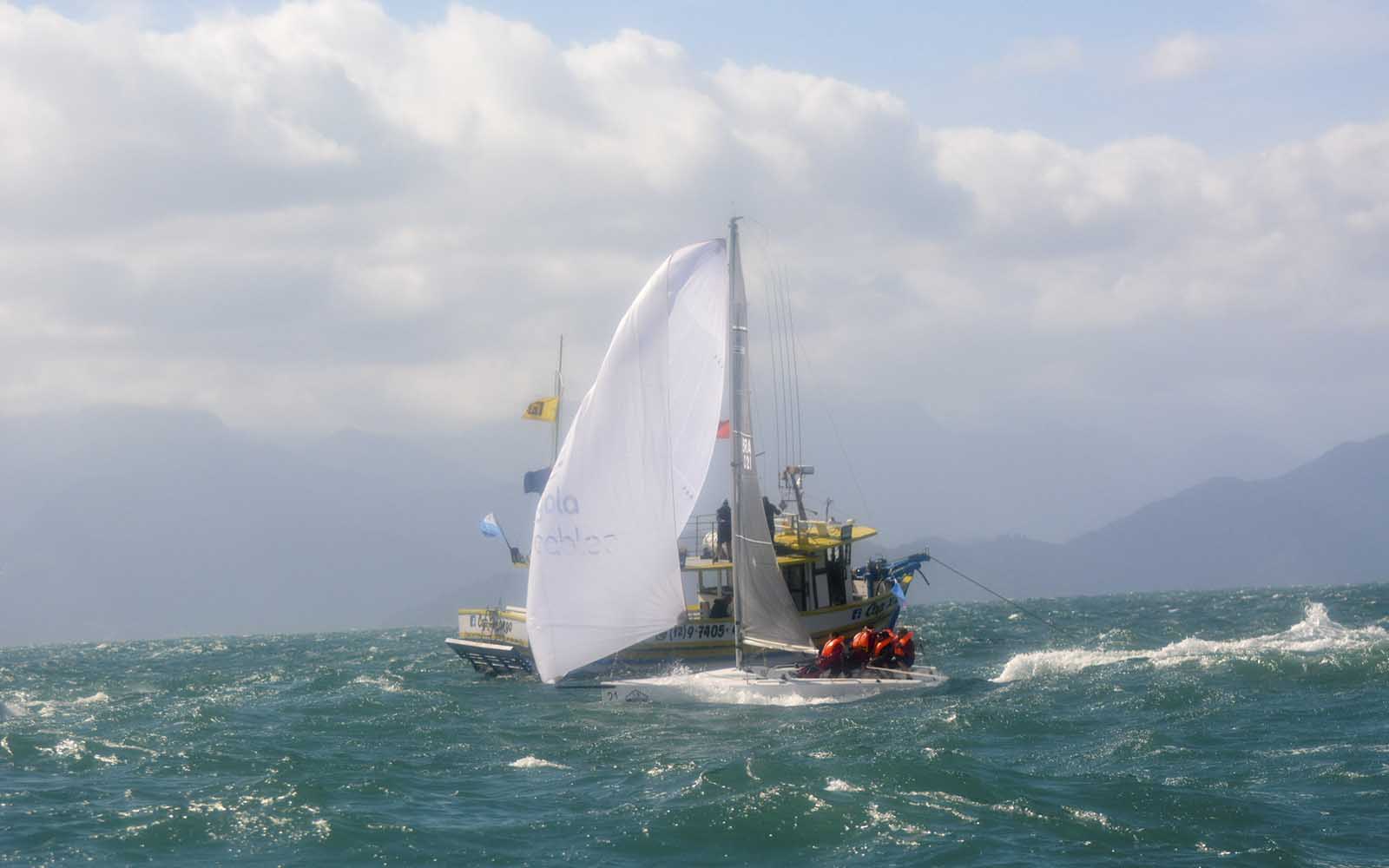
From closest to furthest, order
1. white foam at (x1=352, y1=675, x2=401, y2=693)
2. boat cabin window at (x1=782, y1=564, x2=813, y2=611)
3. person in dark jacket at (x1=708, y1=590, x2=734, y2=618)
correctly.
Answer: white foam at (x1=352, y1=675, x2=401, y2=693) < person in dark jacket at (x1=708, y1=590, x2=734, y2=618) < boat cabin window at (x1=782, y1=564, x2=813, y2=611)

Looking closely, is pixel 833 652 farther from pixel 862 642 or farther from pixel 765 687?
pixel 765 687

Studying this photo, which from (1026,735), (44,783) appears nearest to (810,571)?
(1026,735)

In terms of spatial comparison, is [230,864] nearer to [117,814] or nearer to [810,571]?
[117,814]

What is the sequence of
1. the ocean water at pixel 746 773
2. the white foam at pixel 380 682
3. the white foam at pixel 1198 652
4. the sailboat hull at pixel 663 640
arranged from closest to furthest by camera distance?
the ocean water at pixel 746 773 < the white foam at pixel 1198 652 < the sailboat hull at pixel 663 640 < the white foam at pixel 380 682

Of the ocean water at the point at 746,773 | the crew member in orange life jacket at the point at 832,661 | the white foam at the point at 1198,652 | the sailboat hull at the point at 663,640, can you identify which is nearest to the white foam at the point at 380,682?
the ocean water at the point at 746,773

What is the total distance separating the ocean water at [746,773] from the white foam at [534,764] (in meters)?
0.10

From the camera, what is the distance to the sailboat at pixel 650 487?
106 ft

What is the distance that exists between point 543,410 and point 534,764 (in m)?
22.8

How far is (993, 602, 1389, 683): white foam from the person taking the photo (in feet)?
119

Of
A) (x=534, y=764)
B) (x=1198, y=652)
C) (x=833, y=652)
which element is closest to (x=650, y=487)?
(x=833, y=652)

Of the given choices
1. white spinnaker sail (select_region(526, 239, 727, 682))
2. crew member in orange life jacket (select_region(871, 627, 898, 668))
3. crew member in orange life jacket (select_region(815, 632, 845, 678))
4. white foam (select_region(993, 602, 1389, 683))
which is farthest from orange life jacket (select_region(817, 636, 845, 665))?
white foam (select_region(993, 602, 1389, 683))

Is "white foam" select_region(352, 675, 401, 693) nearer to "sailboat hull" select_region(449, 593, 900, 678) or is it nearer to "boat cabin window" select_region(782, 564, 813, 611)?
"sailboat hull" select_region(449, 593, 900, 678)

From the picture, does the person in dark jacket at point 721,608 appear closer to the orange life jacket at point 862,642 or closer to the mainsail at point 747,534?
the mainsail at point 747,534

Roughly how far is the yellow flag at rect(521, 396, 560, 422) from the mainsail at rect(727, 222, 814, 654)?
13688 mm
